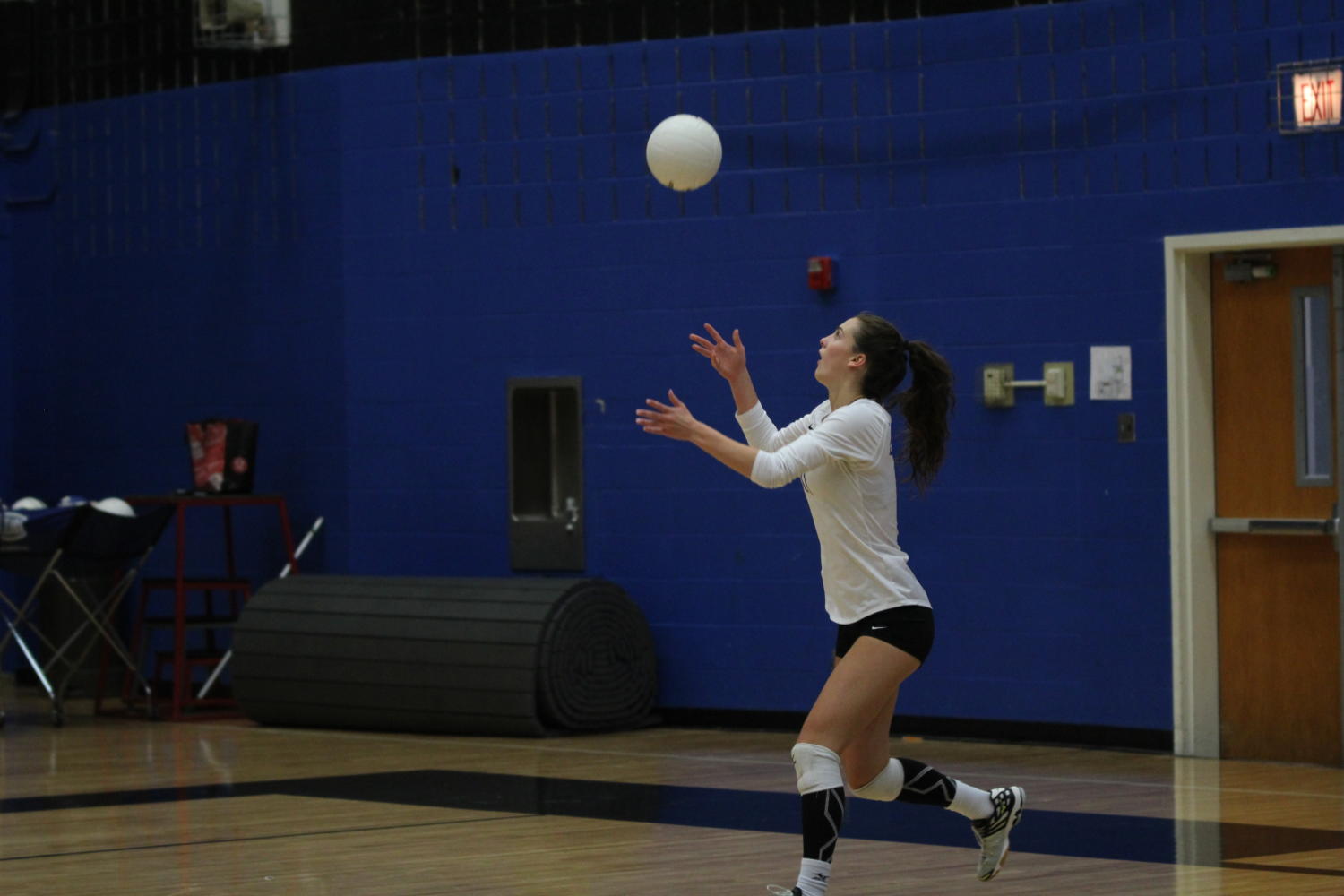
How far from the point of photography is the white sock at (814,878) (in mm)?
5109

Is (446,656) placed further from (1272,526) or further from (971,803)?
(971,803)

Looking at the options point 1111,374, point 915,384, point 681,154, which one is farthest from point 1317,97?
point 915,384

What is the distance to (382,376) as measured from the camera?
10961 mm

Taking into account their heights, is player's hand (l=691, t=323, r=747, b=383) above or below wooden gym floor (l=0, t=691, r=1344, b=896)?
above

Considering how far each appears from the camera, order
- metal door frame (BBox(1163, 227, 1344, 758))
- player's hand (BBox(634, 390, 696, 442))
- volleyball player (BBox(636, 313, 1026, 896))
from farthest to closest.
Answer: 1. metal door frame (BBox(1163, 227, 1344, 758))
2. volleyball player (BBox(636, 313, 1026, 896))
3. player's hand (BBox(634, 390, 696, 442))

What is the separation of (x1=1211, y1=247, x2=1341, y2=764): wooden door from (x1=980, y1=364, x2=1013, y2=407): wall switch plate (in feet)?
3.10

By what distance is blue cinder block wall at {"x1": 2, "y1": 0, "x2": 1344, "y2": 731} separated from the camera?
9109 mm

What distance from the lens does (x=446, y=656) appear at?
9.93m

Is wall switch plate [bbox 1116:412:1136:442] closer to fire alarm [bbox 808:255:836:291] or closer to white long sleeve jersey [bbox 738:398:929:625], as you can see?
fire alarm [bbox 808:255:836:291]

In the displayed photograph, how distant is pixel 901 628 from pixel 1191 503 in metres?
4.04

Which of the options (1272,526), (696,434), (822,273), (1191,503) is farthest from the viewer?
(822,273)

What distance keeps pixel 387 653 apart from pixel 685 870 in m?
A: 4.20

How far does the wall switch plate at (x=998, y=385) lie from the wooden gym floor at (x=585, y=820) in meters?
1.61

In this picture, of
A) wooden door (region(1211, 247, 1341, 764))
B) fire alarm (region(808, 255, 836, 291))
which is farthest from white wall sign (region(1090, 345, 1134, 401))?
fire alarm (region(808, 255, 836, 291))
